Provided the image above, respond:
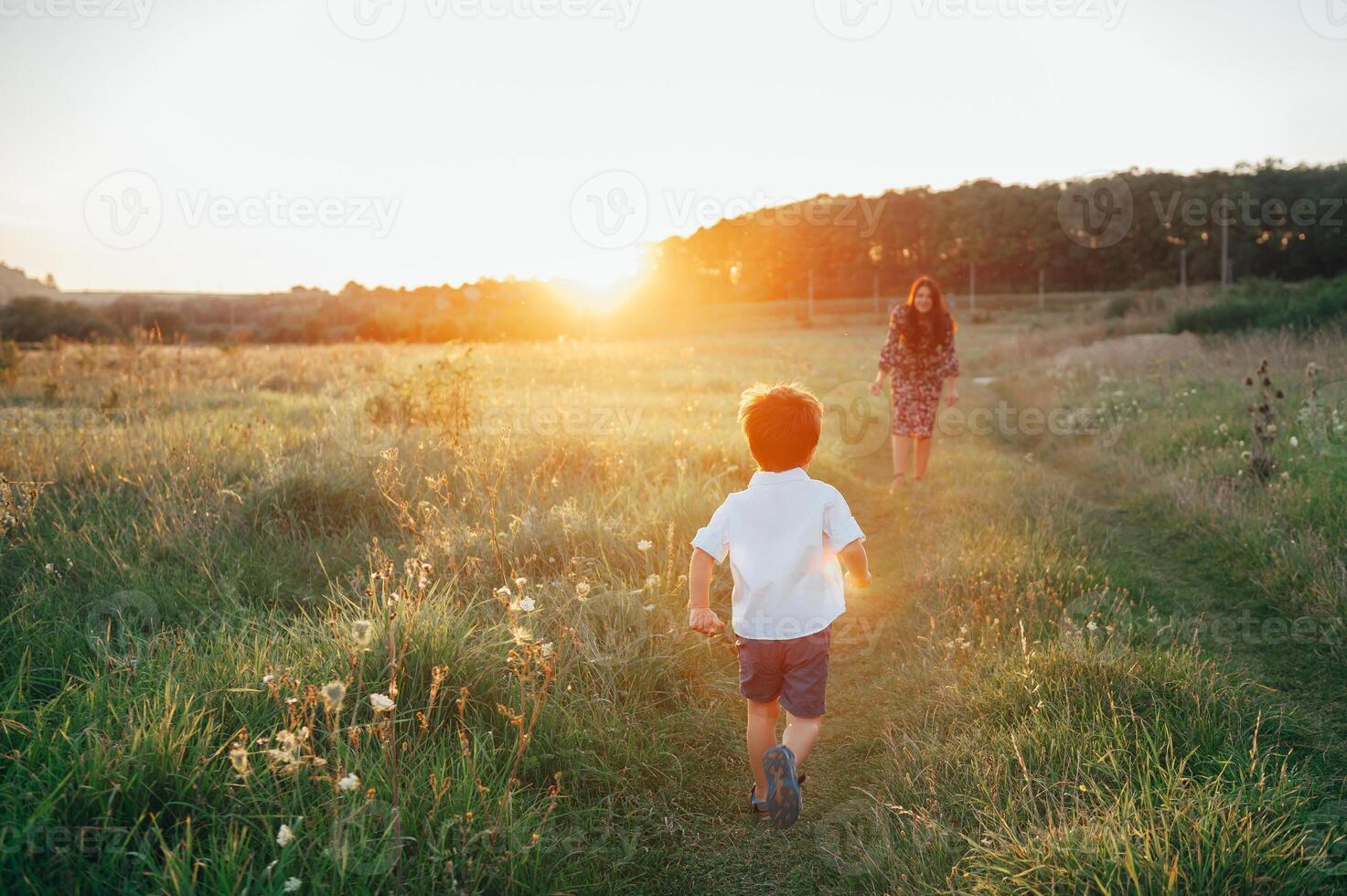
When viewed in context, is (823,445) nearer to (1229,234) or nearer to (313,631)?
(313,631)

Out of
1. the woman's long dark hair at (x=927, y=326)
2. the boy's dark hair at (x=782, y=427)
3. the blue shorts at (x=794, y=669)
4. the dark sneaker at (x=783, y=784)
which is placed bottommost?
the dark sneaker at (x=783, y=784)

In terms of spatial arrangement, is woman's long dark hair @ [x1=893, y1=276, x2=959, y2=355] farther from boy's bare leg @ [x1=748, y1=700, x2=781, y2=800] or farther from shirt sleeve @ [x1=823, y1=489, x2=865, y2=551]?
boy's bare leg @ [x1=748, y1=700, x2=781, y2=800]

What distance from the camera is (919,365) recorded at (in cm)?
838

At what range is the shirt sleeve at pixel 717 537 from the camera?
121 inches

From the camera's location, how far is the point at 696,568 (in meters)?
3.03

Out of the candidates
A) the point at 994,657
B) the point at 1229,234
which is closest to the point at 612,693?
the point at 994,657

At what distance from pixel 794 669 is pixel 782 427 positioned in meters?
0.97

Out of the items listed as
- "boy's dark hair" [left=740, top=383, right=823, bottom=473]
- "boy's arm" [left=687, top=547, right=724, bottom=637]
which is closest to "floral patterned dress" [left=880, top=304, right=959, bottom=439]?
"boy's dark hair" [left=740, top=383, right=823, bottom=473]

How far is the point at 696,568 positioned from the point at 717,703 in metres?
1.08

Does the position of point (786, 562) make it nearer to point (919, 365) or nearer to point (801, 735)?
point (801, 735)

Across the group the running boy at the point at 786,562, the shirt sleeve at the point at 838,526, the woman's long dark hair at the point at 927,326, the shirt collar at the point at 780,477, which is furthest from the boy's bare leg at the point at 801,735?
the woman's long dark hair at the point at 927,326

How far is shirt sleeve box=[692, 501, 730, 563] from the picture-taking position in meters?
3.07

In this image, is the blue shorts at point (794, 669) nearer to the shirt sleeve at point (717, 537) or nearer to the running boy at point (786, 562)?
the running boy at point (786, 562)

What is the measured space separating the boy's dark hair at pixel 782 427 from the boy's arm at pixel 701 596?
0.46 metres
